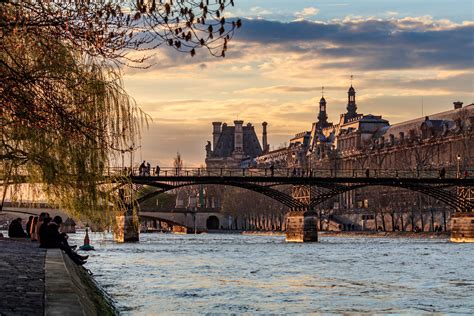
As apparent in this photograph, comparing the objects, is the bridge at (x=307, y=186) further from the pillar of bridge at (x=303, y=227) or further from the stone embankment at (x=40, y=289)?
the stone embankment at (x=40, y=289)

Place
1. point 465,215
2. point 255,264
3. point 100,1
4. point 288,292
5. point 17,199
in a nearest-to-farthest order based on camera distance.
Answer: point 100,1
point 17,199
point 288,292
point 255,264
point 465,215

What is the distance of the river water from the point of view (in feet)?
90.2

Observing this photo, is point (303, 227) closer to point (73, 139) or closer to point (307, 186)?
point (307, 186)

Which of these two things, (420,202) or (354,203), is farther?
(354,203)

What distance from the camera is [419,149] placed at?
440ft

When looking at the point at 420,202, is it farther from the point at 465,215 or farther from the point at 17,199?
the point at 17,199

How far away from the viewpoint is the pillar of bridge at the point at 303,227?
93.6 m

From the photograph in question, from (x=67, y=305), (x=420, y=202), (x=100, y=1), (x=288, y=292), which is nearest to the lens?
(x=67, y=305)

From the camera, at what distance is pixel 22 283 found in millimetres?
17203

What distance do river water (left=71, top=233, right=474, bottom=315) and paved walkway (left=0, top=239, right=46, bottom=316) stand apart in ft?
7.38

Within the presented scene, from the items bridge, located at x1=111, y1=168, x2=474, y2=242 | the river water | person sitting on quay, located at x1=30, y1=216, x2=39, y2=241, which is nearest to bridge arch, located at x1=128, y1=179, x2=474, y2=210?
bridge, located at x1=111, y1=168, x2=474, y2=242

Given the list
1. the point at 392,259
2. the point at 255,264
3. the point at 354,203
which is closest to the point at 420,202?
the point at 354,203

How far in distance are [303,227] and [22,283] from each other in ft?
253

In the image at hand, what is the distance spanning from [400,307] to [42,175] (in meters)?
11.5
